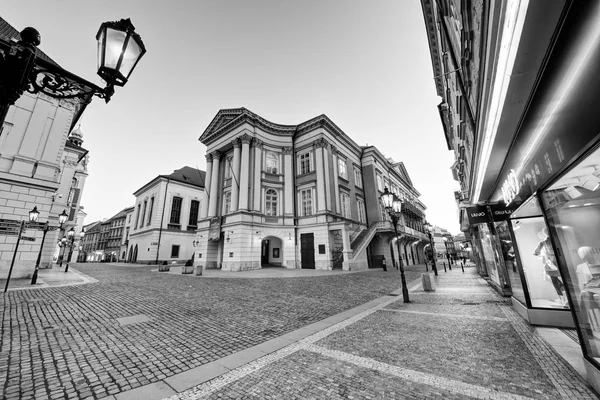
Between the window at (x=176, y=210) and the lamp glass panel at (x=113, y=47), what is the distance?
134 ft

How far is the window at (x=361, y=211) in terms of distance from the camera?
30.0m

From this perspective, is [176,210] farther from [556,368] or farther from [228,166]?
[556,368]

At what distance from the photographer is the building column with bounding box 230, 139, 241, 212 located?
22906 millimetres

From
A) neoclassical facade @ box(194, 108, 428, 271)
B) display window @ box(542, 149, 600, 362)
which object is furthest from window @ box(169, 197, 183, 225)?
display window @ box(542, 149, 600, 362)

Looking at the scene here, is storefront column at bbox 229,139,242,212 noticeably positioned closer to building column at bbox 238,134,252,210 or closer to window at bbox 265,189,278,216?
building column at bbox 238,134,252,210

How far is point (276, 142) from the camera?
87.2ft

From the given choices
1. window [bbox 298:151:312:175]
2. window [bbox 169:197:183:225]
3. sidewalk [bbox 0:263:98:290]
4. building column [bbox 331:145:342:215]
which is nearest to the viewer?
sidewalk [bbox 0:263:98:290]

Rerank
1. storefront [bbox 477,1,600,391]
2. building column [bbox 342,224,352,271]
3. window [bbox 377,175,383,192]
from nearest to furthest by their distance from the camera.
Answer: storefront [bbox 477,1,600,391]
building column [bbox 342,224,352,271]
window [bbox 377,175,383,192]

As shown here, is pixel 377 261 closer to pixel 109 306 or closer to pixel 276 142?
pixel 276 142

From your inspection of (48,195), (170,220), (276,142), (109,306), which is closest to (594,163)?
(109,306)

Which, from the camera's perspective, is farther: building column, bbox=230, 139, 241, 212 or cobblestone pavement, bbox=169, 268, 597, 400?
building column, bbox=230, 139, 241, 212

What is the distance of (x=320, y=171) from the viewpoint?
24.4 meters

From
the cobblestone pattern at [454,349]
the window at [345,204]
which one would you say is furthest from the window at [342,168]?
the cobblestone pattern at [454,349]

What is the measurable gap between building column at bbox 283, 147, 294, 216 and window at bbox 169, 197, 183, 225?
24.3m
